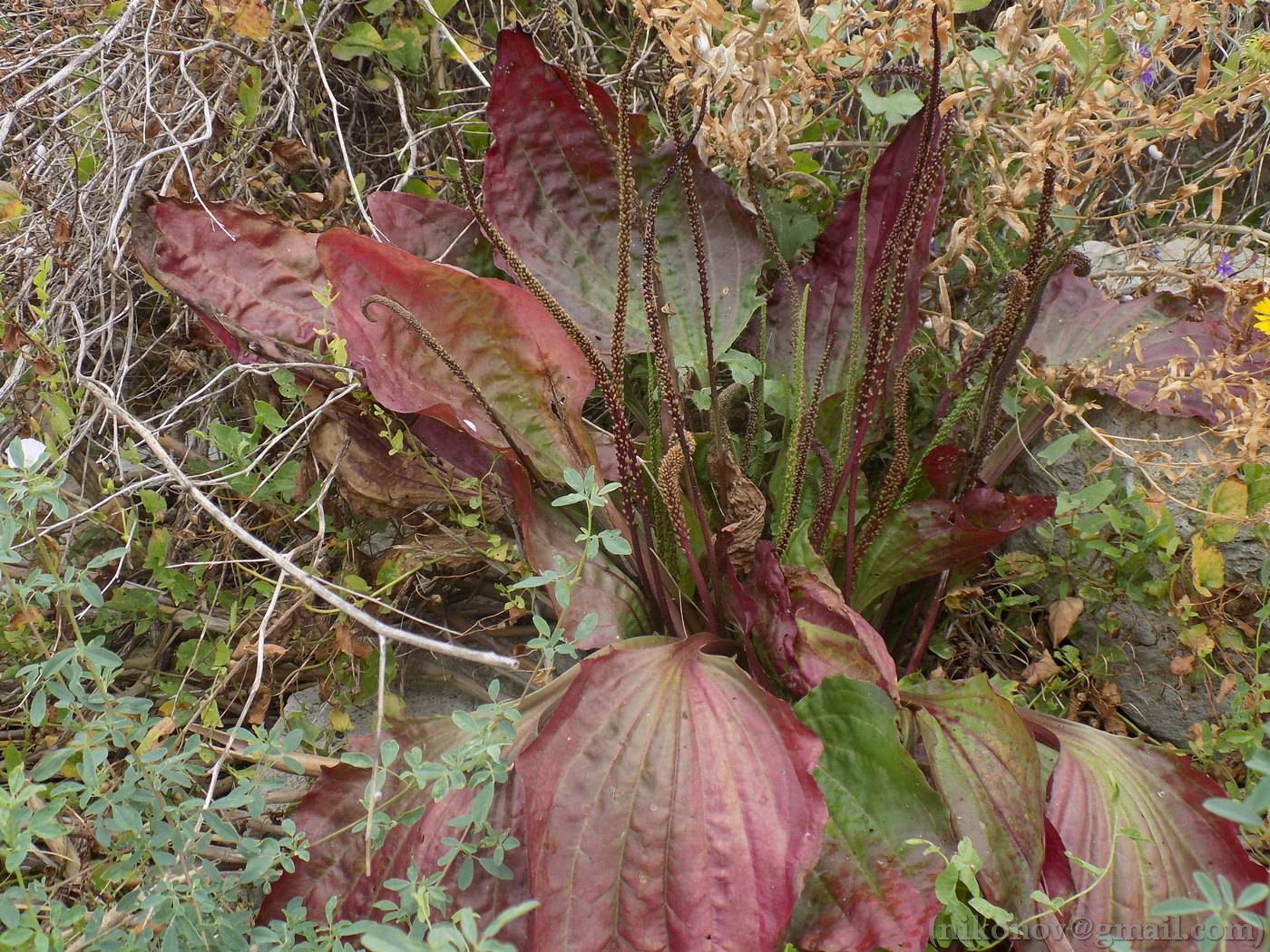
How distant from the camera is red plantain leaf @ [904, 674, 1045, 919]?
1035mm

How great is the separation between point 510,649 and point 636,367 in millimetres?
474

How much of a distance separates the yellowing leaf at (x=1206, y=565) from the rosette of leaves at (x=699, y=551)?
0.20 meters

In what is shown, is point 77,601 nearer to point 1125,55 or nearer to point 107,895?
point 107,895

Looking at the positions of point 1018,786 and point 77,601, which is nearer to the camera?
point 1018,786

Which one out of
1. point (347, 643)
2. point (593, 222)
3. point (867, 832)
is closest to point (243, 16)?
point (593, 222)

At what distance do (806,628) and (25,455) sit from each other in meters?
0.82

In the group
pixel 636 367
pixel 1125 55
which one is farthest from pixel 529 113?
pixel 1125 55

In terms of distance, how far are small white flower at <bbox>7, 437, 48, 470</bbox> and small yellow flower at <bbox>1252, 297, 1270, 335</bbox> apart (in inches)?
52.4

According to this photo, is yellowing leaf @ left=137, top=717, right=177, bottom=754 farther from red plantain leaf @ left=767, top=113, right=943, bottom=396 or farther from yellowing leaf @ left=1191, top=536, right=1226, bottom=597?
yellowing leaf @ left=1191, top=536, right=1226, bottom=597

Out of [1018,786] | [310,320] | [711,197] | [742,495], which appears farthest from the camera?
[711,197]

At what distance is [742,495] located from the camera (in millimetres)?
1191

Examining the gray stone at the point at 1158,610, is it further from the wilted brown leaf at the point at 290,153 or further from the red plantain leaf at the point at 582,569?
the wilted brown leaf at the point at 290,153

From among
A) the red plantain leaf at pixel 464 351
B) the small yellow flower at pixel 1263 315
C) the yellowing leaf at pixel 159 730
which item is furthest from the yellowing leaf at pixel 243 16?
the small yellow flower at pixel 1263 315

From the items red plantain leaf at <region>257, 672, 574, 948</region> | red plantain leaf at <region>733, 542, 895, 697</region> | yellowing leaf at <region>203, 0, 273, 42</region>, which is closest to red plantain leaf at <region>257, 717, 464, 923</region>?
red plantain leaf at <region>257, 672, 574, 948</region>
